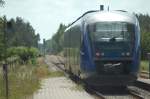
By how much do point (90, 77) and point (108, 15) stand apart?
3062 millimetres

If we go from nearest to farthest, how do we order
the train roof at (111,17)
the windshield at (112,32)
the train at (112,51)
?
the train at (112,51) < the windshield at (112,32) < the train roof at (111,17)

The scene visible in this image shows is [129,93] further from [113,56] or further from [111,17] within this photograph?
[111,17]

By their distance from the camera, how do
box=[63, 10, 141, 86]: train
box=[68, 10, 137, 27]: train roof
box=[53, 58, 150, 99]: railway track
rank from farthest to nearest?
box=[68, 10, 137, 27]: train roof
box=[63, 10, 141, 86]: train
box=[53, 58, 150, 99]: railway track

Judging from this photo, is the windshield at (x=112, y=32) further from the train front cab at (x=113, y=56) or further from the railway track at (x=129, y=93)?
the railway track at (x=129, y=93)

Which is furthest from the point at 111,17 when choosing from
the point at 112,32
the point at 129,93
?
the point at 129,93

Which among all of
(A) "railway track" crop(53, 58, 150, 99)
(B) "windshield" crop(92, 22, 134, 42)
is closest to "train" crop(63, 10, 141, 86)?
(B) "windshield" crop(92, 22, 134, 42)

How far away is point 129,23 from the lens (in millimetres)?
24797

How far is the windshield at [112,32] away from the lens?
2464 cm

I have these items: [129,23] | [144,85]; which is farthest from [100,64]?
[144,85]

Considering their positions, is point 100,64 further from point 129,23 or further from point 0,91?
point 0,91

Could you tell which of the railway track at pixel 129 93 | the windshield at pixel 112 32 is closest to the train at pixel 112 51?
the windshield at pixel 112 32

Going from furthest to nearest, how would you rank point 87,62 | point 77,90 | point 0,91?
point 77,90 < point 87,62 < point 0,91

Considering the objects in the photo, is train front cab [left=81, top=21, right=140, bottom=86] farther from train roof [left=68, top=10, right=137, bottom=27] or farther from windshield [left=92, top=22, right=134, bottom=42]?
train roof [left=68, top=10, right=137, bottom=27]

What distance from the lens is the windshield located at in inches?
970
